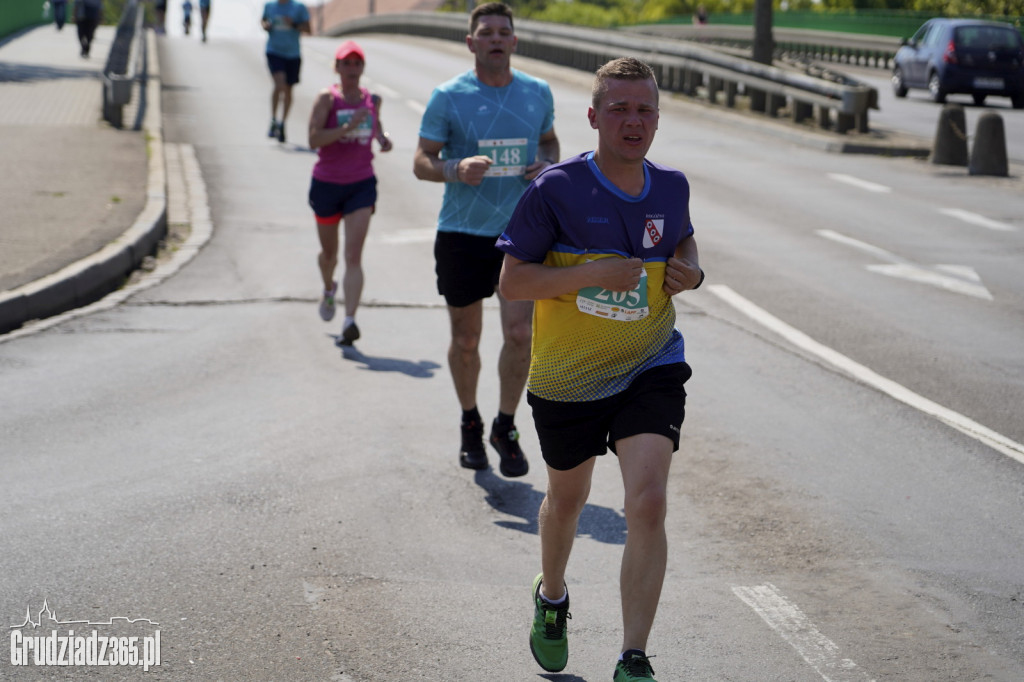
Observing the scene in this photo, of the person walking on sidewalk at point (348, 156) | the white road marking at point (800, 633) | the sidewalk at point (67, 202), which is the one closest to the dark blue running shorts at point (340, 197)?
the person walking on sidewalk at point (348, 156)

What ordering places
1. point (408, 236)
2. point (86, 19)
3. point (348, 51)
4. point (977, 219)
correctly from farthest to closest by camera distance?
point (86, 19) → point (977, 219) → point (408, 236) → point (348, 51)

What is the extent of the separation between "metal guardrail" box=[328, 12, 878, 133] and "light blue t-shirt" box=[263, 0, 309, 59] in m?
8.98

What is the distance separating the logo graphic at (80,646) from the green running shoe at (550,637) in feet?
4.06

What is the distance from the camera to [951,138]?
64.2 feet

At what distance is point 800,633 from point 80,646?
2459 mm

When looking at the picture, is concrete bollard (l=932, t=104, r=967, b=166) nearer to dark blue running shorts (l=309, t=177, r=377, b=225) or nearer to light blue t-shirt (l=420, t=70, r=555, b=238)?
dark blue running shorts (l=309, t=177, r=377, b=225)

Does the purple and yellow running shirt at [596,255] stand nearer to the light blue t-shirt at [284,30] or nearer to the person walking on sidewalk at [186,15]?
the light blue t-shirt at [284,30]

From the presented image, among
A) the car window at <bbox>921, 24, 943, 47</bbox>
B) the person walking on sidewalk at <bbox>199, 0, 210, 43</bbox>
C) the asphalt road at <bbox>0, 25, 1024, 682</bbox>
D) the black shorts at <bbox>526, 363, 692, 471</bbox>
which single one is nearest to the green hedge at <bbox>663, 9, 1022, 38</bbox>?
the car window at <bbox>921, 24, 943, 47</bbox>

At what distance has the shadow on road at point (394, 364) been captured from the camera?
8445 mm

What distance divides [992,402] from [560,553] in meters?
4.43

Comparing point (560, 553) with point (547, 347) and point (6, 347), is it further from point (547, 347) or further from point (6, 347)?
point (6, 347)

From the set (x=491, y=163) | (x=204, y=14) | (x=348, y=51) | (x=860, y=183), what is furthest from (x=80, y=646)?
(x=204, y=14)

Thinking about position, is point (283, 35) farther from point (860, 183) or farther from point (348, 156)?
point (348, 156)

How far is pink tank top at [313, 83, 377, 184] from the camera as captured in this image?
9180 millimetres
